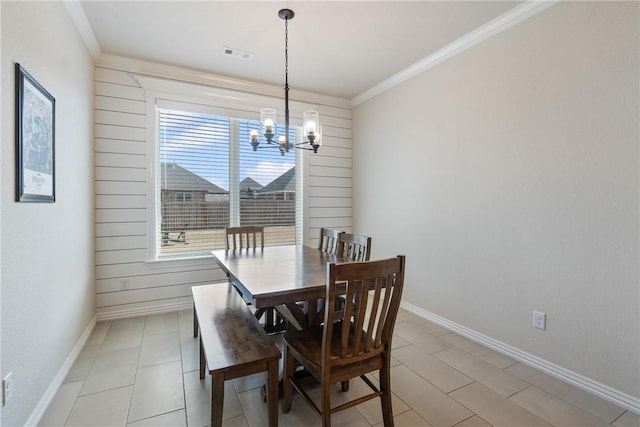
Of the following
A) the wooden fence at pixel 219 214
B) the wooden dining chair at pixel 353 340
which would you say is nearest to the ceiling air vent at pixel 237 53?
the wooden fence at pixel 219 214

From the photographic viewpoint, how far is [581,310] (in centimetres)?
207

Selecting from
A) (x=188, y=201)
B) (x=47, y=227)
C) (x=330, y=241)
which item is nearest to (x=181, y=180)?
(x=188, y=201)

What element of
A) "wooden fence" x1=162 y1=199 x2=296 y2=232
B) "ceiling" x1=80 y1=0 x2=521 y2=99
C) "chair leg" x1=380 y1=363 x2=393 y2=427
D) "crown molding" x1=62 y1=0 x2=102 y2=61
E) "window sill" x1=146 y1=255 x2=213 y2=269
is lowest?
"chair leg" x1=380 y1=363 x2=393 y2=427

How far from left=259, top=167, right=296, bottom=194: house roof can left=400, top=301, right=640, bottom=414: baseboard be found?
8.07 feet

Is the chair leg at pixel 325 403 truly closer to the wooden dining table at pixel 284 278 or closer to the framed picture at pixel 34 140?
the wooden dining table at pixel 284 278

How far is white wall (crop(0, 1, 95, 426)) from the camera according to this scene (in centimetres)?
146

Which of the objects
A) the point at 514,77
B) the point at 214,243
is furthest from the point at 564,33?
the point at 214,243

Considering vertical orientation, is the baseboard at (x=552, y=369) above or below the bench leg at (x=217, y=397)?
below

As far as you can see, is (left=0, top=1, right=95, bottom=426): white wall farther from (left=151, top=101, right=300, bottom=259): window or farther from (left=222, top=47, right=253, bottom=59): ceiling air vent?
(left=222, top=47, right=253, bottom=59): ceiling air vent

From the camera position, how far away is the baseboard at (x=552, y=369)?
6.14 feet

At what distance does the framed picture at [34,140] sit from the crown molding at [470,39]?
10.7ft

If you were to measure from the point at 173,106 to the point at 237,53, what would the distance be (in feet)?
3.25

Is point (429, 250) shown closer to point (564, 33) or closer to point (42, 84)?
point (564, 33)

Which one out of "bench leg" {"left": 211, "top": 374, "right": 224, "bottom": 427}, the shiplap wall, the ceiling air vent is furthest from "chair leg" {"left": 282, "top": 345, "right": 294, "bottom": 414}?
the ceiling air vent
